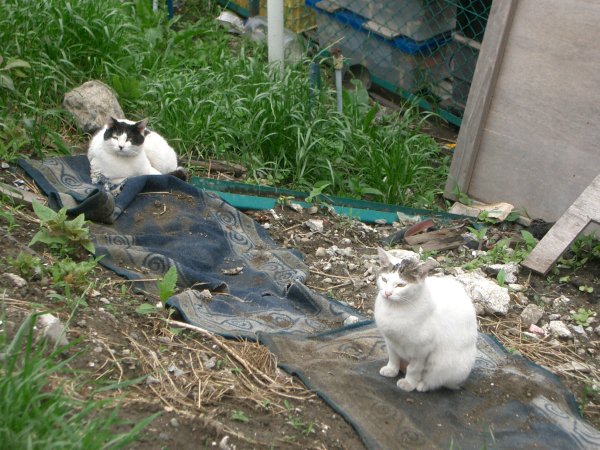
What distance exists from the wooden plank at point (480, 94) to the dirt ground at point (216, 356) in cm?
126

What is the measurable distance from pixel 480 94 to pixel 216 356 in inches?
116

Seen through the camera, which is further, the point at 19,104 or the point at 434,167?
the point at 434,167

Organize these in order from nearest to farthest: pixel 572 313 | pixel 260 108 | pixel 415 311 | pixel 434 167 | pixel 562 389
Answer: pixel 415 311
pixel 562 389
pixel 572 313
pixel 260 108
pixel 434 167

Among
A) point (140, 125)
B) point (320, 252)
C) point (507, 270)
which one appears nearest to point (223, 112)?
point (140, 125)

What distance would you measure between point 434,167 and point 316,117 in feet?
3.55

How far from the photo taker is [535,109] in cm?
501

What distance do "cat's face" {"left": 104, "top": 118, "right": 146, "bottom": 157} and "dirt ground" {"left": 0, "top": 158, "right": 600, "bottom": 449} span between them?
542mm

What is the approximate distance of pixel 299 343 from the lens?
334 cm

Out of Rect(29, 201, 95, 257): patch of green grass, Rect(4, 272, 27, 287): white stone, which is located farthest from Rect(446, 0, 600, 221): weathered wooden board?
Rect(4, 272, 27, 287): white stone

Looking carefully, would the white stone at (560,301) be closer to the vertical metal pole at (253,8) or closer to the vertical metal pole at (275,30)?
the vertical metal pole at (275,30)

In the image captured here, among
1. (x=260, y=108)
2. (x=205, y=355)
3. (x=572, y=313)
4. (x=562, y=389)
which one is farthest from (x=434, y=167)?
(x=205, y=355)

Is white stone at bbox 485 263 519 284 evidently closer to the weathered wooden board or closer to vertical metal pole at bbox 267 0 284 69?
the weathered wooden board

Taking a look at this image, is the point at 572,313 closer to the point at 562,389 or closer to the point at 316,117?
the point at 562,389

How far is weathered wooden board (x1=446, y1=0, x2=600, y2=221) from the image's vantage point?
4.75 meters
